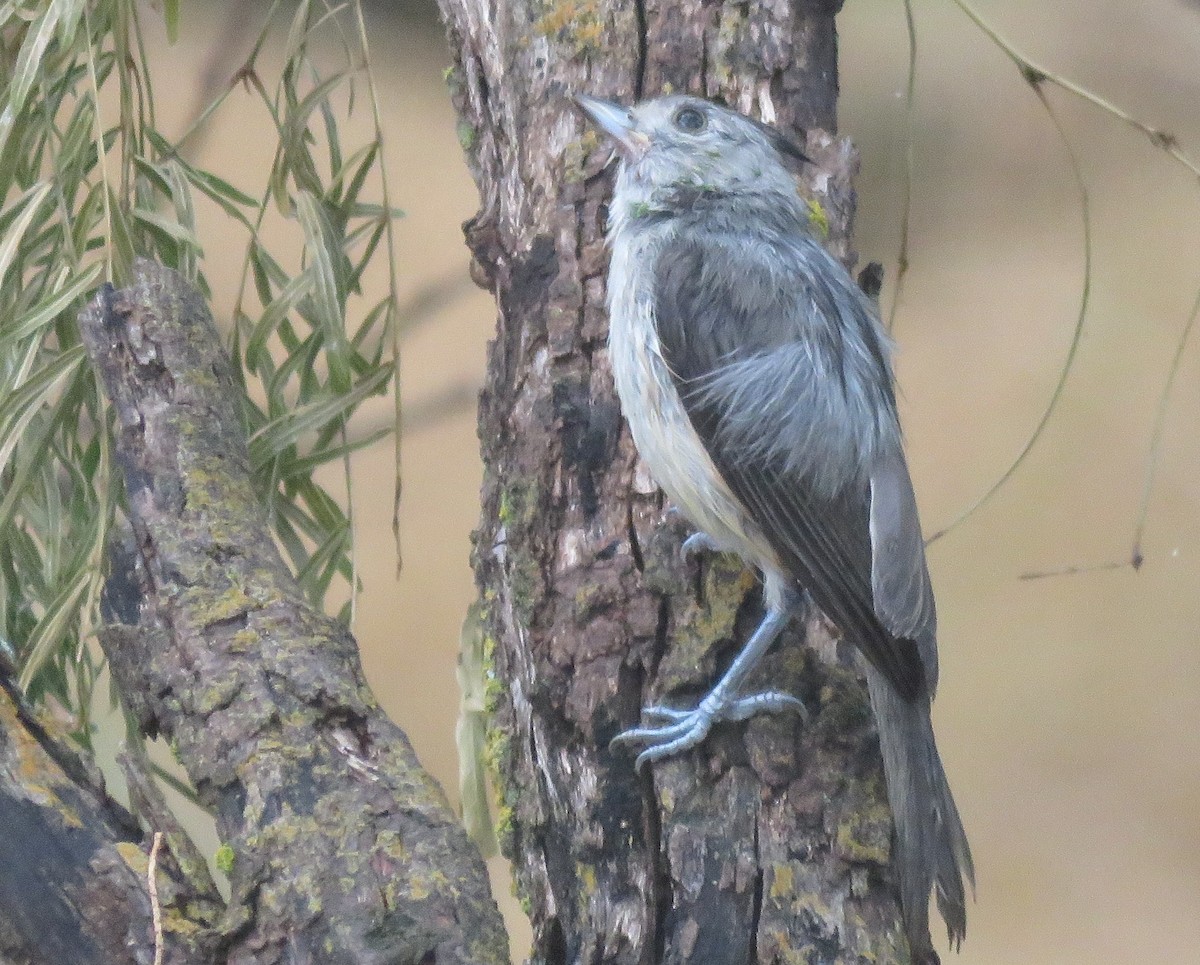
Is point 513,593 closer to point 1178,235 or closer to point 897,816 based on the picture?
point 897,816

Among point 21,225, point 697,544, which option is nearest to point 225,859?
point 697,544

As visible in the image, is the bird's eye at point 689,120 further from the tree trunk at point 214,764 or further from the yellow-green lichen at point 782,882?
the yellow-green lichen at point 782,882

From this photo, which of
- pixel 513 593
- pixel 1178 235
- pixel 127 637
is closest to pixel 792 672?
pixel 513 593

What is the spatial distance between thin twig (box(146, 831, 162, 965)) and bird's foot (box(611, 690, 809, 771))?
20.3 inches

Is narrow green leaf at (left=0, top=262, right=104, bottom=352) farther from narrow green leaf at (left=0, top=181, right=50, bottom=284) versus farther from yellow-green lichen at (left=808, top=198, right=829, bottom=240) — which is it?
yellow-green lichen at (left=808, top=198, right=829, bottom=240)

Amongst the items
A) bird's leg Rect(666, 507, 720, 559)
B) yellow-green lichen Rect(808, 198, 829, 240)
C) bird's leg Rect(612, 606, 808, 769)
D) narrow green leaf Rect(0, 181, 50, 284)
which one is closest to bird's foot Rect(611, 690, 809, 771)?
bird's leg Rect(612, 606, 808, 769)

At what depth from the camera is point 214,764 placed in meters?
1.42

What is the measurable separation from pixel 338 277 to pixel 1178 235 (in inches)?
88.6

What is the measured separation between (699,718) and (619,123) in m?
0.79

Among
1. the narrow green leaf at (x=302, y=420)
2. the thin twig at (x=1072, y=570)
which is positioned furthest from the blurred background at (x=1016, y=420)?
the narrow green leaf at (x=302, y=420)

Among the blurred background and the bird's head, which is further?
the blurred background

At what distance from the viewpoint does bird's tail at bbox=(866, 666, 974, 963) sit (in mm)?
1328

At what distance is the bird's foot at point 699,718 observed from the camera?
1.39m

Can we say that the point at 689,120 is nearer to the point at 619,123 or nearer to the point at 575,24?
the point at 619,123
